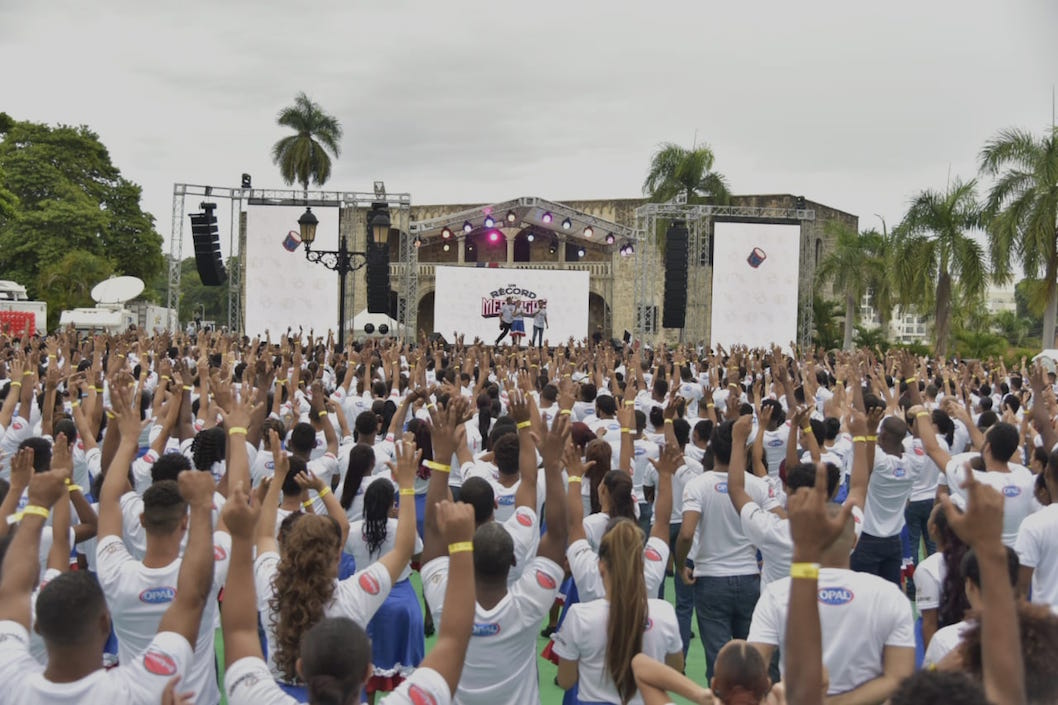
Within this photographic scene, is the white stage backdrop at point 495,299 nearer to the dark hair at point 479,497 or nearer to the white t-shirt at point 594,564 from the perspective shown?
the dark hair at point 479,497

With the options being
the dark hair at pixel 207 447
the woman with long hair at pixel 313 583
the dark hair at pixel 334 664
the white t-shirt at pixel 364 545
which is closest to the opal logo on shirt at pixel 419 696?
the dark hair at pixel 334 664

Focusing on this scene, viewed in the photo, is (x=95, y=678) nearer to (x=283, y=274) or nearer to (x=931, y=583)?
(x=931, y=583)

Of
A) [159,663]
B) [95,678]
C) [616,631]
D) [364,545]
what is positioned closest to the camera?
[95,678]

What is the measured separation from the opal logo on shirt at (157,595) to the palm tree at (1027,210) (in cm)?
2255

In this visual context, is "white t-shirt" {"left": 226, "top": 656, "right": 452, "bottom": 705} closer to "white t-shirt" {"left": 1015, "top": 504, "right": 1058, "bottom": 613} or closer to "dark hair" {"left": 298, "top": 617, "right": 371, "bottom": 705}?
"dark hair" {"left": 298, "top": 617, "right": 371, "bottom": 705}

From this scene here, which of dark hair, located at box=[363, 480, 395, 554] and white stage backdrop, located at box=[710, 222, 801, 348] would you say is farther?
white stage backdrop, located at box=[710, 222, 801, 348]

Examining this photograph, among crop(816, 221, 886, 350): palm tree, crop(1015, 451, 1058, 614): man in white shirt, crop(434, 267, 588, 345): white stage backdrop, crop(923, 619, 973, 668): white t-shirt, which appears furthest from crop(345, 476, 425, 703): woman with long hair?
crop(816, 221, 886, 350): palm tree

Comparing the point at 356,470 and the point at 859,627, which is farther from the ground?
the point at 356,470

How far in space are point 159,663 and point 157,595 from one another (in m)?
0.84

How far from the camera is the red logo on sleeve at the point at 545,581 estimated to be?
3.61 metres

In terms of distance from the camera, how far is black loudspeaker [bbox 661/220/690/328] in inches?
920

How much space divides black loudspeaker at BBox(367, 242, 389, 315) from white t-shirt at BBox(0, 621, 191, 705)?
16.1 metres

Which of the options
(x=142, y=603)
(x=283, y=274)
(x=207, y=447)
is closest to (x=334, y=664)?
(x=142, y=603)

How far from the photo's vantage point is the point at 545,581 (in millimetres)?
3611
